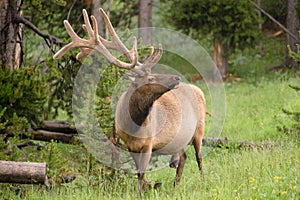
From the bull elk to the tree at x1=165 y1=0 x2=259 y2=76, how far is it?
37.3 feet

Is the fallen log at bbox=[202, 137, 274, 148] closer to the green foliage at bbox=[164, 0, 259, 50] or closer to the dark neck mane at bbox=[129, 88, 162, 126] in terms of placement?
the dark neck mane at bbox=[129, 88, 162, 126]

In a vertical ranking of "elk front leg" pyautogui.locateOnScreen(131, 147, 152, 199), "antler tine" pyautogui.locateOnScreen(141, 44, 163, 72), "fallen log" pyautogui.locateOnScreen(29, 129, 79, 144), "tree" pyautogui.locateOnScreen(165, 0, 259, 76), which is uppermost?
→ "tree" pyautogui.locateOnScreen(165, 0, 259, 76)

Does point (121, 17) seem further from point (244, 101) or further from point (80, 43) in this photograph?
point (80, 43)

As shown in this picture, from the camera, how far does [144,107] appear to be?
306 inches

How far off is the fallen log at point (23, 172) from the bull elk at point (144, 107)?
4.65ft

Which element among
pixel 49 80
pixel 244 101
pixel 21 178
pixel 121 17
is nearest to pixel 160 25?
pixel 121 17

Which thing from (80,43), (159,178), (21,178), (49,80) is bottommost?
(159,178)

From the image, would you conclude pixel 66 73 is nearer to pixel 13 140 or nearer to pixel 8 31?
pixel 8 31

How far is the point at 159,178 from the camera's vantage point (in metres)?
9.27

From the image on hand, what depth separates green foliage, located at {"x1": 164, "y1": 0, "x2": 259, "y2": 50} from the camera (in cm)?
1959

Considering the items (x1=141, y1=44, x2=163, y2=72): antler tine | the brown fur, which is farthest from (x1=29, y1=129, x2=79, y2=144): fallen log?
(x1=141, y1=44, x2=163, y2=72): antler tine

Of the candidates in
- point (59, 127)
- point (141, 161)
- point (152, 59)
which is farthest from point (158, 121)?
point (59, 127)

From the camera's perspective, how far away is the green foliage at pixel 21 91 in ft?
27.6

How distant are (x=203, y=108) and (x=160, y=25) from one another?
20828 millimetres
